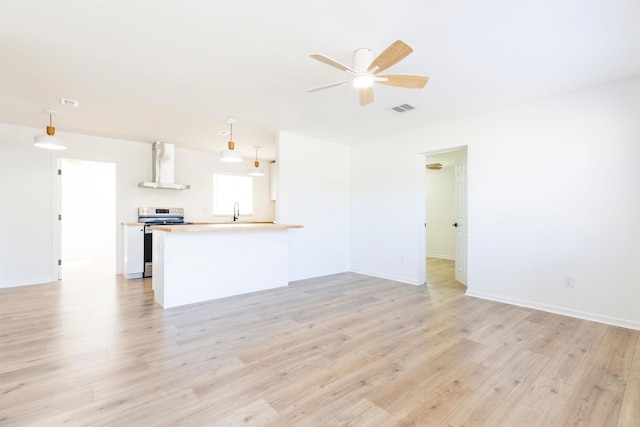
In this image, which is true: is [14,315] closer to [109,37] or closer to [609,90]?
[109,37]

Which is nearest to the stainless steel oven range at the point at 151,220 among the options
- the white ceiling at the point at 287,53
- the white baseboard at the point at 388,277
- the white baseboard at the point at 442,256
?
the white ceiling at the point at 287,53

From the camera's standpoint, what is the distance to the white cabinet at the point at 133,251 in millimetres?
5246

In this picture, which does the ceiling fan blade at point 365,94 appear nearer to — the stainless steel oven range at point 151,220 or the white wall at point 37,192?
the stainless steel oven range at point 151,220

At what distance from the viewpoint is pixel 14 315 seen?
3.24m

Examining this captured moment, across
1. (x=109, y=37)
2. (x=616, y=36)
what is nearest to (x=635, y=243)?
(x=616, y=36)

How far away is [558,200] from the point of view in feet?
11.2

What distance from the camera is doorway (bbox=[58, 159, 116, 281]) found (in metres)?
7.75

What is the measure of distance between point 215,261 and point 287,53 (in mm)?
2695

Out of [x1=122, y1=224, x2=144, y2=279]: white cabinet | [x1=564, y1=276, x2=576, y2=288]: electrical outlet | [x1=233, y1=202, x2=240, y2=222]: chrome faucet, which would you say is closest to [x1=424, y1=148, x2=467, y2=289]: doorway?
[x1=564, y1=276, x2=576, y2=288]: electrical outlet

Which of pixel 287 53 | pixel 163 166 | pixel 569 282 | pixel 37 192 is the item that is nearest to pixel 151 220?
pixel 163 166

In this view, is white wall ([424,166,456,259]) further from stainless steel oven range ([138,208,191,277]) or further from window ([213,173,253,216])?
stainless steel oven range ([138,208,191,277])

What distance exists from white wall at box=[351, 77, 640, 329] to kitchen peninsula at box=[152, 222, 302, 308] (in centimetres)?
237

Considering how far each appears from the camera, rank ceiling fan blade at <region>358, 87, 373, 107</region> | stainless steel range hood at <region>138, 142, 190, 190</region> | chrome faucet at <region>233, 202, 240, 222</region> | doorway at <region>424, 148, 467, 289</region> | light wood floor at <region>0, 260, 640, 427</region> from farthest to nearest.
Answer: chrome faucet at <region>233, 202, 240, 222</region> < doorway at <region>424, 148, 467, 289</region> < stainless steel range hood at <region>138, 142, 190, 190</region> < ceiling fan blade at <region>358, 87, 373, 107</region> < light wood floor at <region>0, 260, 640, 427</region>

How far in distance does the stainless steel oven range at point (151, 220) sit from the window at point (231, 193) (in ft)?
2.88
